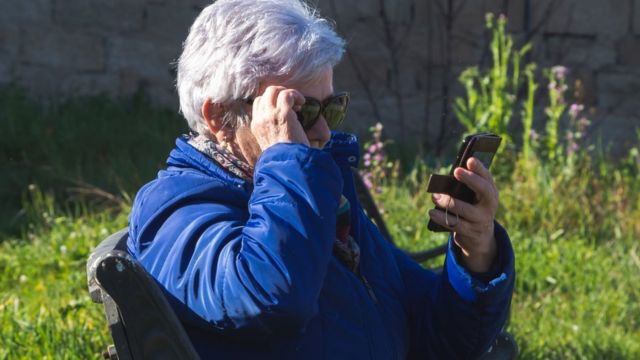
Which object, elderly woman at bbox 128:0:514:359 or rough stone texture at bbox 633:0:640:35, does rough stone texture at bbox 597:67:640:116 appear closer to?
rough stone texture at bbox 633:0:640:35

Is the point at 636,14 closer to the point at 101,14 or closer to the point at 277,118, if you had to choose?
the point at 101,14

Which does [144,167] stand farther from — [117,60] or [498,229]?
[498,229]

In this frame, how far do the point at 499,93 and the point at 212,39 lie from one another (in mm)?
A: 3902

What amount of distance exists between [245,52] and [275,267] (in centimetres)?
49

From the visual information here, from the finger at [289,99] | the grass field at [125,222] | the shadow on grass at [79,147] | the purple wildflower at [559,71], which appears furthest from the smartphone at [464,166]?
the purple wildflower at [559,71]

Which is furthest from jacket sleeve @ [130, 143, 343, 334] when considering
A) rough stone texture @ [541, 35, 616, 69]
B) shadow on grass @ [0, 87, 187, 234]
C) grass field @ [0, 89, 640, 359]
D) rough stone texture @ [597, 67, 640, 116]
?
rough stone texture @ [597, 67, 640, 116]

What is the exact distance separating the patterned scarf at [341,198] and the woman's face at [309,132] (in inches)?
1.0

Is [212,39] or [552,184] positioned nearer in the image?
[212,39]

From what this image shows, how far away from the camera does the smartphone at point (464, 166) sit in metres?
2.40

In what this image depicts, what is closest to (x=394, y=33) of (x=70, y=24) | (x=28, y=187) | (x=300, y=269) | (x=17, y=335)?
(x=70, y=24)

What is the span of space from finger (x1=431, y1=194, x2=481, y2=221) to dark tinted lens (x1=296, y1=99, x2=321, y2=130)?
0.28 m

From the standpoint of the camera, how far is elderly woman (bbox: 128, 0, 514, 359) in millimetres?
2168

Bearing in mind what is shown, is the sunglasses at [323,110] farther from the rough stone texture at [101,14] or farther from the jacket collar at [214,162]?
the rough stone texture at [101,14]

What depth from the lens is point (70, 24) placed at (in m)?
7.02
